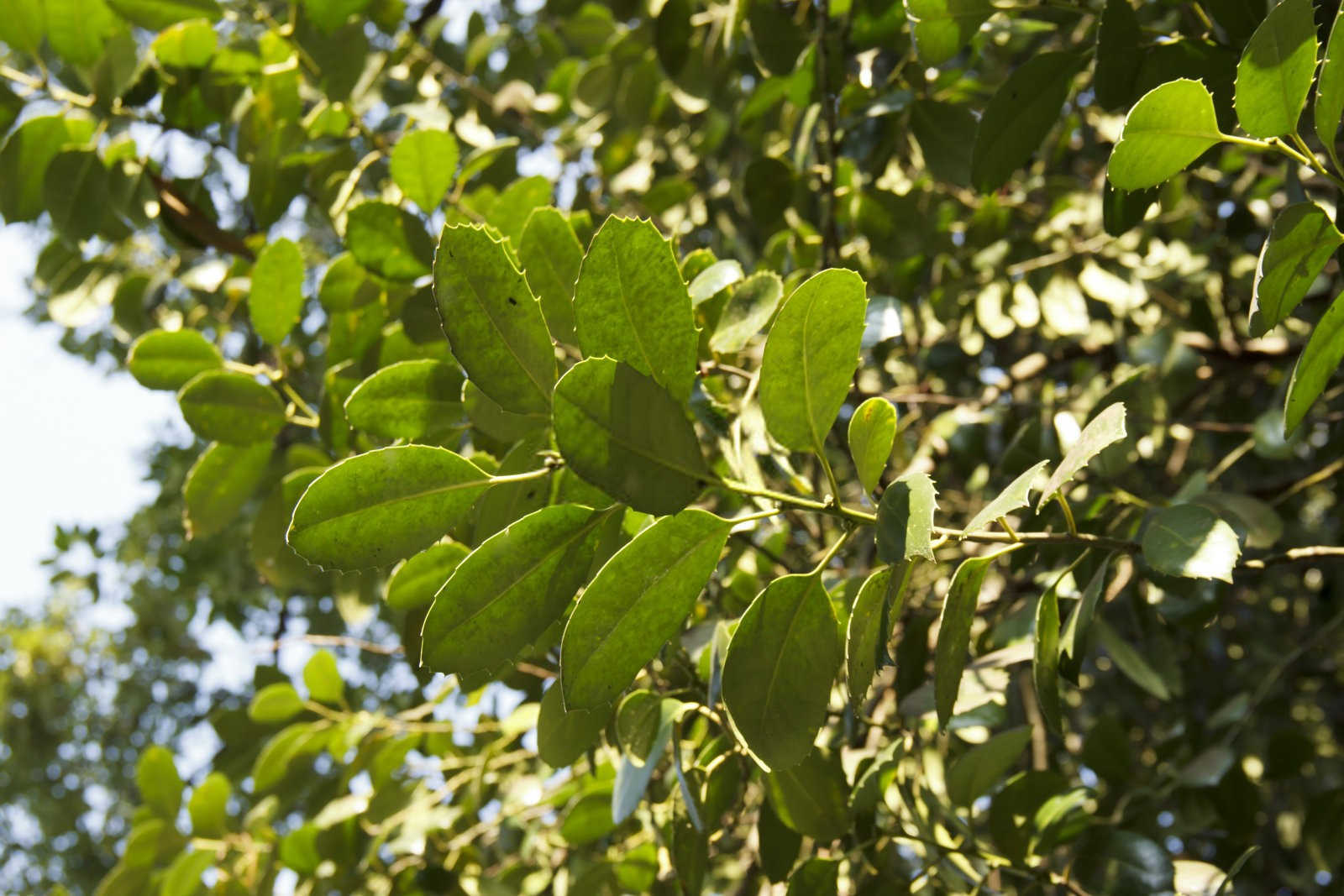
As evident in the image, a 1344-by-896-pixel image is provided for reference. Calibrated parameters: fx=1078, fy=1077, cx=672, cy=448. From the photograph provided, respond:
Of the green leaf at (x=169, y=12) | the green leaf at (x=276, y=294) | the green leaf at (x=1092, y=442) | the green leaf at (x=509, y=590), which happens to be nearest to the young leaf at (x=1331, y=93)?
the green leaf at (x=1092, y=442)

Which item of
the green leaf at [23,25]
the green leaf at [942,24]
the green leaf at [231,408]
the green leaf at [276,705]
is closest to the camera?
the green leaf at [942,24]

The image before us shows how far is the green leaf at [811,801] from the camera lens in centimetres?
89

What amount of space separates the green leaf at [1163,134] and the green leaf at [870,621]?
0.31 m

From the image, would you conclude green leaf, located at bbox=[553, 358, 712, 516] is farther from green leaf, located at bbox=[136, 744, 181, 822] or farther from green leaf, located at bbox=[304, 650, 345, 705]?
green leaf, located at bbox=[136, 744, 181, 822]

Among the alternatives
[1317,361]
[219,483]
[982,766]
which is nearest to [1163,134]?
[1317,361]

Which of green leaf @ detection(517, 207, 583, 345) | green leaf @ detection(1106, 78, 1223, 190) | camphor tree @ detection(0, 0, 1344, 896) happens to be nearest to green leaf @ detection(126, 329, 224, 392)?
camphor tree @ detection(0, 0, 1344, 896)

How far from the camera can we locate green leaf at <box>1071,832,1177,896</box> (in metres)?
1.01

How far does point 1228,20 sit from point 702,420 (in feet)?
1.88

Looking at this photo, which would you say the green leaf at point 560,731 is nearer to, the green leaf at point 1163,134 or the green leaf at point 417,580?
the green leaf at point 417,580

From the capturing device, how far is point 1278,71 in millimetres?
680

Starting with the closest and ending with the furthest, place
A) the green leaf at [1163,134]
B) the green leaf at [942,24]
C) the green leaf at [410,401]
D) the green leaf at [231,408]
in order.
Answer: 1. the green leaf at [1163,134]
2. the green leaf at [410,401]
3. the green leaf at [942,24]
4. the green leaf at [231,408]

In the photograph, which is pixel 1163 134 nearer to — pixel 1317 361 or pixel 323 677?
pixel 1317 361

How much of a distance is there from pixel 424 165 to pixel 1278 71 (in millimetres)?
756

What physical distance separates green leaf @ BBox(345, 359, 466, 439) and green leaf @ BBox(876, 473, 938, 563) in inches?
15.0
